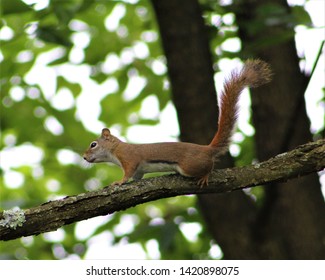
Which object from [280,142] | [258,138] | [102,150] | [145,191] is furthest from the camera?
[258,138]

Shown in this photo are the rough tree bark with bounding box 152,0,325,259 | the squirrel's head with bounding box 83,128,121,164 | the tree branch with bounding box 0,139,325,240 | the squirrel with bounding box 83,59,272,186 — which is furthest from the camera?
the rough tree bark with bounding box 152,0,325,259

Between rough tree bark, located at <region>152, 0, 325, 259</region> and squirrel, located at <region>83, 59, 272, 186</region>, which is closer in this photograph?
squirrel, located at <region>83, 59, 272, 186</region>

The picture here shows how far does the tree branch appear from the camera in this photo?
3.05 metres

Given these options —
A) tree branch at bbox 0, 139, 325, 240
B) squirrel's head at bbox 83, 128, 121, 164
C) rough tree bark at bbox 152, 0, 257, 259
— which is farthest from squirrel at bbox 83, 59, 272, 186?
rough tree bark at bbox 152, 0, 257, 259

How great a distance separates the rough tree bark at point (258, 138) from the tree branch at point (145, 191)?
1.77 meters

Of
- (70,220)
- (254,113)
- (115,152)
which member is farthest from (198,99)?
(70,220)

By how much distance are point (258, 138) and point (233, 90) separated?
1.72 m

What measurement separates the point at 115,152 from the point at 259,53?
6.11 feet

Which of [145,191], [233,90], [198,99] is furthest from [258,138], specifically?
[145,191]

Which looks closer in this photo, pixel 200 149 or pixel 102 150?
pixel 200 149

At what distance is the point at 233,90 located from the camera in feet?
12.0

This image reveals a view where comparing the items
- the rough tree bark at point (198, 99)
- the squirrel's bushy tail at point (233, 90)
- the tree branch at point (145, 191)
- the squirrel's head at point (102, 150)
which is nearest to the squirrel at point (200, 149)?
the squirrel's bushy tail at point (233, 90)

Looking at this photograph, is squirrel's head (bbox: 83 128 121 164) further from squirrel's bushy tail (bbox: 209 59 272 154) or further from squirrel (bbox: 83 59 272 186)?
squirrel's bushy tail (bbox: 209 59 272 154)

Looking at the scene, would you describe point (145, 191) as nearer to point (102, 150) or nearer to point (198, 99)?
point (102, 150)
